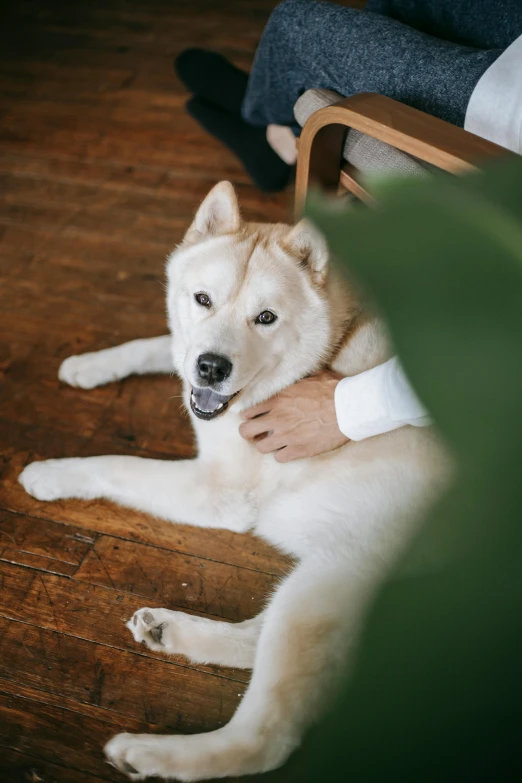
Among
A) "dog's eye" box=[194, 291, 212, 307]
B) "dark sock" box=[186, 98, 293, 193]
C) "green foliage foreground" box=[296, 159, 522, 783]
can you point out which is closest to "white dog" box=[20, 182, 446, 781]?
"dog's eye" box=[194, 291, 212, 307]

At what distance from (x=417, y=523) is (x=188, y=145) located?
9.71 feet

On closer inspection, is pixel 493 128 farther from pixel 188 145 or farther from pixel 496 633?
pixel 188 145

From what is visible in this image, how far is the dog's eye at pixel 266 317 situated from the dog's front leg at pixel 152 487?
16.9 inches

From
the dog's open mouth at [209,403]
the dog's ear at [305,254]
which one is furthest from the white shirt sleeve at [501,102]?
the dog's open mouth at [209,403]

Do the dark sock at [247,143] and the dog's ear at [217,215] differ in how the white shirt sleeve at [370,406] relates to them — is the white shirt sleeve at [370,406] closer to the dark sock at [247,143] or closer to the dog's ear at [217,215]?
the dog's ear at [217,215]

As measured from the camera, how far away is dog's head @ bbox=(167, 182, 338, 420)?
4.41 feet

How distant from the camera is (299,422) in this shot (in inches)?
57.9

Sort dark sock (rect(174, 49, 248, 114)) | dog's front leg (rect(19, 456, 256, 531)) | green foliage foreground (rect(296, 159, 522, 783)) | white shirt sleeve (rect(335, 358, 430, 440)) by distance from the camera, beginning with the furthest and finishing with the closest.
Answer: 1. dark sock (rect(174, 49, 248, 114))
2. dog's front leg (rect(19, 456, 256, 531))
3. white shirt sleeve (rect(335, 358, 430, 440))
4. green foliage foreground (rect(296, 159, 522, 783))

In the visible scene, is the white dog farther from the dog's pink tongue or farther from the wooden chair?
the wooden chair

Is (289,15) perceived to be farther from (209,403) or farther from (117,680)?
(117,680)

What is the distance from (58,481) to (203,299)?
2.22ft

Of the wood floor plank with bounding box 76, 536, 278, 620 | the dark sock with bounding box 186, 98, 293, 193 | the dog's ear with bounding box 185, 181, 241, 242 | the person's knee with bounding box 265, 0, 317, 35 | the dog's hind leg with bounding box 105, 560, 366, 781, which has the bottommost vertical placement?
the wood floor plank with bounding box 76, 536, 278, 620

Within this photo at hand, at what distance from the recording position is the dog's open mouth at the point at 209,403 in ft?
4.78

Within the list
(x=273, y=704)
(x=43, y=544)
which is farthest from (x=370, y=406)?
(x=43, y=544)
